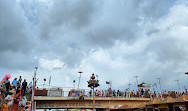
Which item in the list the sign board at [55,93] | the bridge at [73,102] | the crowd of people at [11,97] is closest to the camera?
the crowd of people at [11,97]

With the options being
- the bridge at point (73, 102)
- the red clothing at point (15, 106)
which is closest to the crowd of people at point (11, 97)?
the red clothing at point (15, 106)

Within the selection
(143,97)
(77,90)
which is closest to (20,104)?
(77,90)

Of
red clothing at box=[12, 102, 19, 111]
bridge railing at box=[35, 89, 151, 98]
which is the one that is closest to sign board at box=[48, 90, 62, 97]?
bridge railing at box=[35, 89, 151, 98]

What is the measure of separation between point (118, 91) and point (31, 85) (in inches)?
754

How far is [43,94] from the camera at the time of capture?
2761 centimetres

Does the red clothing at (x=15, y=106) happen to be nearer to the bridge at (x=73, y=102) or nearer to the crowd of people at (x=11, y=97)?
the crowd of people at (x=11, y=97)

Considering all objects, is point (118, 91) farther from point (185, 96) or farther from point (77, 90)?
point (185, 96)

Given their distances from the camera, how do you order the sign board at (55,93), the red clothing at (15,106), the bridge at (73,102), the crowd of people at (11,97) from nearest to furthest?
the crowd of people at (11,97) < the red clothing at (15,106) < the bridge at (73,102) < the sign board at (55,93)

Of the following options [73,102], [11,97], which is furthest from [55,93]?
[11,97]

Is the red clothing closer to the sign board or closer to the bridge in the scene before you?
the bridge

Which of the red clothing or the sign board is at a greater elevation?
the sign board

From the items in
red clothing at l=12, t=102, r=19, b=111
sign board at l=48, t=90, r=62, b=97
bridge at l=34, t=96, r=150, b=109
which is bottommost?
bridge at l=34, t=96, r=150, b=109

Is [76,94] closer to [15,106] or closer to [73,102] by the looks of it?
[73,102]

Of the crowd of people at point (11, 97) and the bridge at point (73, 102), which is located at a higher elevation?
the crowd of people at point (11, 97)
